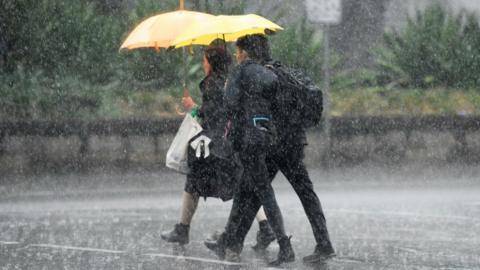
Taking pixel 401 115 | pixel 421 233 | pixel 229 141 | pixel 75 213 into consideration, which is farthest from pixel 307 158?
pixel 229 141

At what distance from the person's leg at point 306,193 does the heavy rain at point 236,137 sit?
2cm

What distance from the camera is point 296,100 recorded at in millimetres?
10609

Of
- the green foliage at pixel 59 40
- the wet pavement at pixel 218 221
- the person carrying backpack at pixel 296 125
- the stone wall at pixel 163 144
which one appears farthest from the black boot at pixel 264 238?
the green foliage at pixel 59 40

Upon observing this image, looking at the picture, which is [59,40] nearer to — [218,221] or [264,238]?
[218,221]

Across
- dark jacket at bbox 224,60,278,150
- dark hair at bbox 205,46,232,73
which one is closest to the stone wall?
dark hair at bbox 205,46,232,73

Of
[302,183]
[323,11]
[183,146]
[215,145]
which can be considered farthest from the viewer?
[323,11]

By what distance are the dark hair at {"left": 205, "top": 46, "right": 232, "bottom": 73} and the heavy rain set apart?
19 mm

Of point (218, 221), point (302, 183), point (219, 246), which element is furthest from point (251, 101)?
point (218, 221)

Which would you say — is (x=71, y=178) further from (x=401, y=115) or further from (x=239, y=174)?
(x=239, y=174)

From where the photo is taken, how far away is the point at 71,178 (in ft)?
64.2

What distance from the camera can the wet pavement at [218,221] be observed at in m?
11.0

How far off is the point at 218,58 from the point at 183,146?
0.81 meters

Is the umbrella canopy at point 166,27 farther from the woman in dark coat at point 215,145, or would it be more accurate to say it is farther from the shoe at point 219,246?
the shoe at point 219,246

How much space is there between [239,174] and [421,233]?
2136 mm
